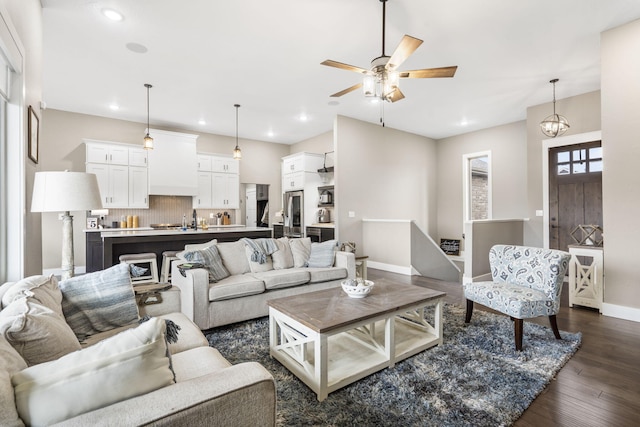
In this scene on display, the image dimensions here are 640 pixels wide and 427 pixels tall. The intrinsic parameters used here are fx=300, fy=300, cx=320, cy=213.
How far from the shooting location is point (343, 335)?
8.73 ft

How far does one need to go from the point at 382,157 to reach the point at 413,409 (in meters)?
5.45

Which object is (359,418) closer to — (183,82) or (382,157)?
(183,82)

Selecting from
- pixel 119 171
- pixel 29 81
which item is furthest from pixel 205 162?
pixel 29 81

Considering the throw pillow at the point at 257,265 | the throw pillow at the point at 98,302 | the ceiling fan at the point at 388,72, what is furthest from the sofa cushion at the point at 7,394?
the throw pillow at the point at 257,265

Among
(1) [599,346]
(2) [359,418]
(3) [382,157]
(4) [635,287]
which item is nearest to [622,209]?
(4) [635,287]

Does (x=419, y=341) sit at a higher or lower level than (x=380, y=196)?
lower

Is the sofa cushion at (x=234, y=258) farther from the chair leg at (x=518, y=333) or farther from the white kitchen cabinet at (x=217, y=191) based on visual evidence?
the white kitchen cabinet at (x=217, y=191)

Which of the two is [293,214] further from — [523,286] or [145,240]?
[523,286]

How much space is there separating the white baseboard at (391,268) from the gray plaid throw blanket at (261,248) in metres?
2.71

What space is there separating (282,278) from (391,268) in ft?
9.78

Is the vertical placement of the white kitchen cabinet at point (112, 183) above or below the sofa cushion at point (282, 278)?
above

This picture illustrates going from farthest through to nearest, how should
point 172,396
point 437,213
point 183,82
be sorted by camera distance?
point 437,213, point 183,82, point 172,396

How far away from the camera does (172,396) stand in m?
0.90

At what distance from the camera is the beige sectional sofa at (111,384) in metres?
0.79
